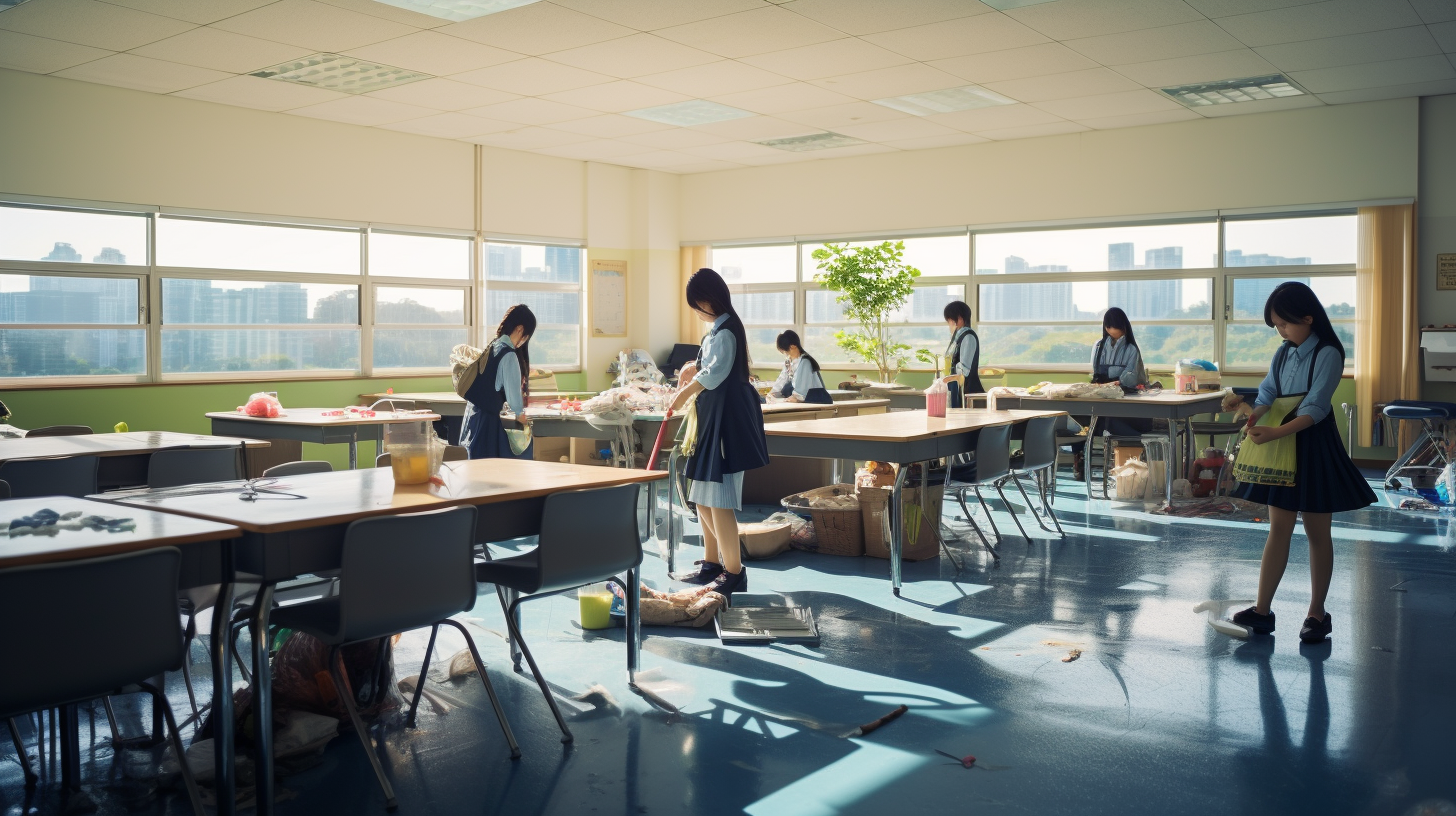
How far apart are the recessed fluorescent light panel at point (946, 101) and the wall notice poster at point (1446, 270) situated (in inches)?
143

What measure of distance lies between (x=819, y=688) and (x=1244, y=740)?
1.27m

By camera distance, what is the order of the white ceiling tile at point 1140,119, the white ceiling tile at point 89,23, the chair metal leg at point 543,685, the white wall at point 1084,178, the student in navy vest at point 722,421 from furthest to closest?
the white ceiling tile at point 1140,119 < the white wall at point 1084,178 < the white ceiling tile at point 89,23 < the student in navy vest at point 722,421 < the chair metal leg at point 543,685

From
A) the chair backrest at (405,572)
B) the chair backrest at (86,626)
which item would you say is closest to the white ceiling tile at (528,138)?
the chair backrest at (405,572)

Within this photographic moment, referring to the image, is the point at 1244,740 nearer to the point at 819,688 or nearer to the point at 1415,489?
the point at 819,688

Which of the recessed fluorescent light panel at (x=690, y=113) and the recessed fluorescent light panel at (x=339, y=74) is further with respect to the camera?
the recessed fluorescent light panel at (x=690, y=113)

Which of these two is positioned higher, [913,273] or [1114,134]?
[1114,134]

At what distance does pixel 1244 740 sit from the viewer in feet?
10.3

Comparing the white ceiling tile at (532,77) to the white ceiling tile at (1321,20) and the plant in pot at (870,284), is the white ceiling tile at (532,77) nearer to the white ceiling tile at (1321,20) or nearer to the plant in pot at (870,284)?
Result: the plant in pot at (870,284)

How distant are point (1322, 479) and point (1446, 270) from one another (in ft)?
20.0

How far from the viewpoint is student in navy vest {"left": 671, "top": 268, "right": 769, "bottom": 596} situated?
4699 millimetres

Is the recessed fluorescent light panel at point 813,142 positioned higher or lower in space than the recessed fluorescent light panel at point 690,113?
higher

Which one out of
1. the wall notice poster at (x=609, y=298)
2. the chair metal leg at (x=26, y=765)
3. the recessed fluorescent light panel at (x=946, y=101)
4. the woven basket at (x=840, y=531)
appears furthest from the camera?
the wall notice poster at (x=609, y=298)

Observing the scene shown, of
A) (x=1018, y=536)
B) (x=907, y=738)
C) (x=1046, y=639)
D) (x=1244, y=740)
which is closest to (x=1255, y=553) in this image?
(x=1018, y=536)

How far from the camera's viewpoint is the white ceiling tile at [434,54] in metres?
6.86
